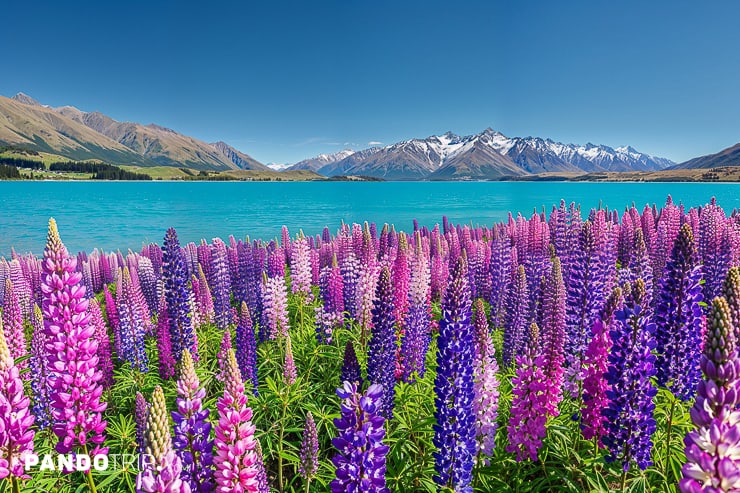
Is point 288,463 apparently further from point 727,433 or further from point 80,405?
point 727,433

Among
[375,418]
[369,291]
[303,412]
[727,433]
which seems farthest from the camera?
[369,291]

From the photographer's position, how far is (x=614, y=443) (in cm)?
397

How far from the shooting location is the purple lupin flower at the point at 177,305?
7.69 metres

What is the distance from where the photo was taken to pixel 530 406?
15.3 ft

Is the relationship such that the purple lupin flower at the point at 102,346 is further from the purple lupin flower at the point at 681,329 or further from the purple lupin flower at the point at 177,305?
the purple lupin flower at the point at 681,329

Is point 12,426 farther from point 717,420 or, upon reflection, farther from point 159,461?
point 717,420

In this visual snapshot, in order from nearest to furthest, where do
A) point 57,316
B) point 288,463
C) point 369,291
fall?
1. point 57,316
2. point 288,463
3. point 369,291

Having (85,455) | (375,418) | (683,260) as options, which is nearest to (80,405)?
(85,455)

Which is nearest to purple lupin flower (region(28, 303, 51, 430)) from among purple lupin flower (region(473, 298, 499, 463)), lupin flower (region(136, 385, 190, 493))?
lupin flower (region(136, 385, 190, 493))

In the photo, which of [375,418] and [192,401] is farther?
[192,401]

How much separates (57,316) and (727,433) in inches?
198

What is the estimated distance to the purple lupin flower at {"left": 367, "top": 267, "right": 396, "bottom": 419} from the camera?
5805mm

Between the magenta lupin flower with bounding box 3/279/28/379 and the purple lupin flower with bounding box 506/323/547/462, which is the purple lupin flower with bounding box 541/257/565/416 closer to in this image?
the purple lupin flower with bounding box 506/323/547/462

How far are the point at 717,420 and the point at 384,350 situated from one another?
422 cm
